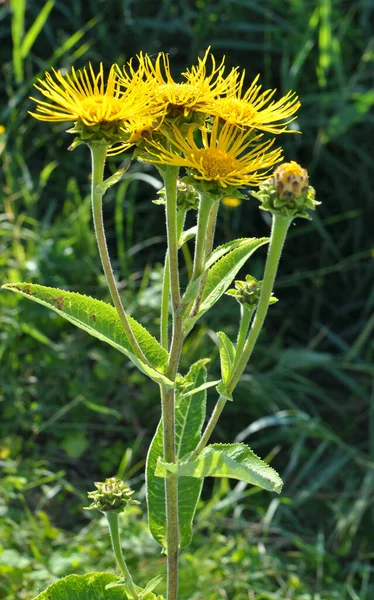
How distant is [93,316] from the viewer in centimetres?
111

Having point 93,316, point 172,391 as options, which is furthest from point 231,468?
point 93,316

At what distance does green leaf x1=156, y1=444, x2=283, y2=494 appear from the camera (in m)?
0.98

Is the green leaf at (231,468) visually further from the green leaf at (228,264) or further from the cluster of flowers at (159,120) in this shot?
the cluster of flowers at (159,120)

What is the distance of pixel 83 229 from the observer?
9.08 feet

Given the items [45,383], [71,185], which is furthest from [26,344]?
[71,185]

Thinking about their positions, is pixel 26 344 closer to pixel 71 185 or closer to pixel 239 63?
pixel 71 185

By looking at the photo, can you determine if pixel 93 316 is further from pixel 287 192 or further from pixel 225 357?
pixel 287 192

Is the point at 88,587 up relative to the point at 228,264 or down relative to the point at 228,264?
down

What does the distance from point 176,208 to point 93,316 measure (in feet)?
0.64

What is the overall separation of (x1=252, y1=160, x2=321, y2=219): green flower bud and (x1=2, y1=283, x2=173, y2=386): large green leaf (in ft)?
0.89

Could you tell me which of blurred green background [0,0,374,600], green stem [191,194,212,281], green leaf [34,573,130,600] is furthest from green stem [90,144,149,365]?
blurred green background [0,0,374,600]

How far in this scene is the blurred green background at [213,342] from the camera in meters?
2.17

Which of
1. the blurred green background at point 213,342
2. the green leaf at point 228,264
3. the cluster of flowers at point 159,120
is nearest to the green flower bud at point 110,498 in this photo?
the green leaf at point 228,264

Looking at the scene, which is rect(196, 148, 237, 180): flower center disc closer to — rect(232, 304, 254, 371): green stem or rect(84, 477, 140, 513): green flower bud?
rect(232, 304, 254, 371): green stem
